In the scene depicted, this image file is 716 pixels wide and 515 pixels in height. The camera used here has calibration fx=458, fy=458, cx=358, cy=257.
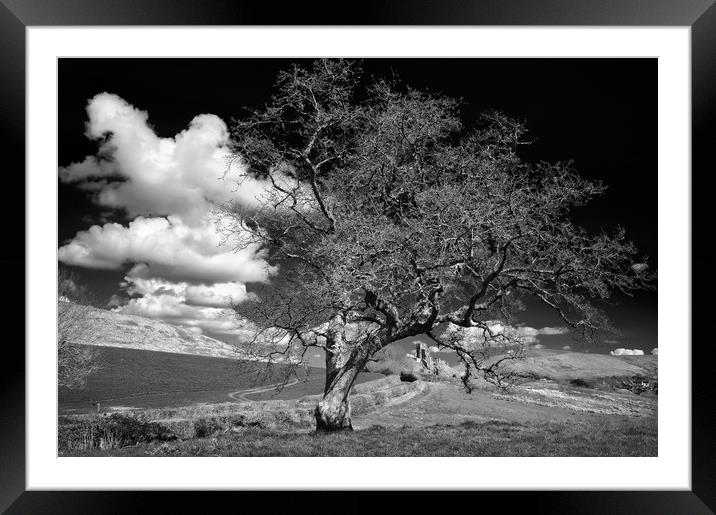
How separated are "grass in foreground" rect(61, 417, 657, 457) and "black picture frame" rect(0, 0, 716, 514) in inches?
37.9

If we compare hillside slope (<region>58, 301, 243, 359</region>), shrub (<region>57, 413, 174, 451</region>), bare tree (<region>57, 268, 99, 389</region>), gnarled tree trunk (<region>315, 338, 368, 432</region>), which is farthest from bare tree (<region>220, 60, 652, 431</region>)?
bare tree (<region>57, 268, 99, 389</region>)

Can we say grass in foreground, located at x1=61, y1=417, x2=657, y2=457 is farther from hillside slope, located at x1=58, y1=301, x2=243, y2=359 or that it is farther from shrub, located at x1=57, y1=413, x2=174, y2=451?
hillside slope, located at x1=58, y1=301, x2=243, y2=359

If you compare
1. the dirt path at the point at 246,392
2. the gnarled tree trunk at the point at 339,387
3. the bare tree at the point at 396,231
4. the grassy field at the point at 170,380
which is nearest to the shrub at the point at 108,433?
the grassy field at the point at 170,380

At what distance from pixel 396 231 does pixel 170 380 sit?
18.0 ft

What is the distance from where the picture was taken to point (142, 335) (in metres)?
8.48

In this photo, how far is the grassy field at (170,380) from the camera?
841cm

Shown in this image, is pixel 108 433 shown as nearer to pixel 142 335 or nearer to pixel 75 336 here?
pixel 142 335

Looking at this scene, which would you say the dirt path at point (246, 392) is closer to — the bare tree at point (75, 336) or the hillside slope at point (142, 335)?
the hillside slope at point (142, 335)

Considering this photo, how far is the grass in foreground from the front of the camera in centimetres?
734

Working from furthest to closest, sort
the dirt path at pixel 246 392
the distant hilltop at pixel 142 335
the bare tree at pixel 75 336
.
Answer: the dirt path at pixel 246 392 < the distant hilltop at pixel 142 335 < the bare tree at pixel 75 336

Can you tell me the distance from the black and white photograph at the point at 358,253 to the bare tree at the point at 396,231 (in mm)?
41
